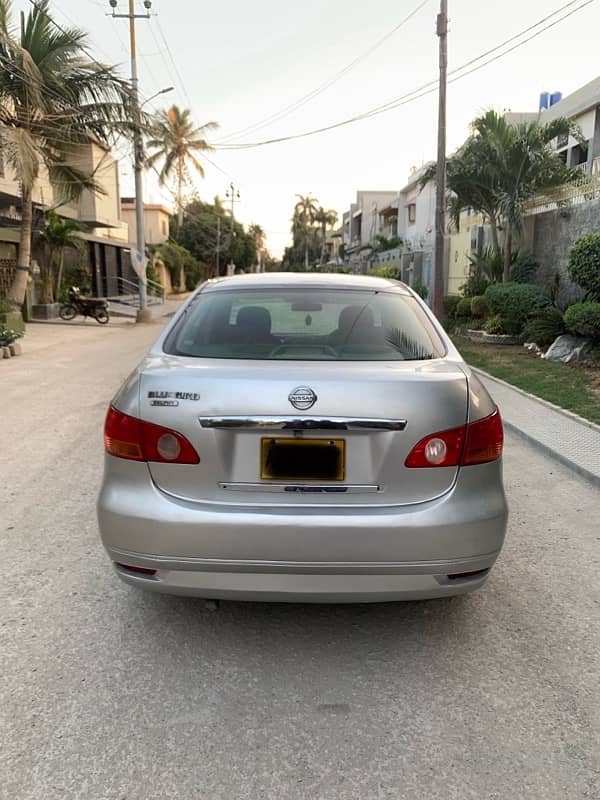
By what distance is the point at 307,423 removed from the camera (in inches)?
99.3

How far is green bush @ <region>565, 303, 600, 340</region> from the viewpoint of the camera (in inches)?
415

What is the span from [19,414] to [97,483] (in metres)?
3.15

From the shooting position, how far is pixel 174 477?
2.62m

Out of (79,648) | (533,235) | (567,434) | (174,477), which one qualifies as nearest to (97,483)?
(79,648)

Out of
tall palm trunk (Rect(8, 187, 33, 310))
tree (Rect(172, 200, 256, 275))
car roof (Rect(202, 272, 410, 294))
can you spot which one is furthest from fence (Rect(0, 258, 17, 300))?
tree (Rect(172, 200, 256, 275))

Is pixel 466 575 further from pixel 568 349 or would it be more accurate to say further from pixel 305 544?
pixel 568 349

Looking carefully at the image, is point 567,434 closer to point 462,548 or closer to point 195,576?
point 462,548

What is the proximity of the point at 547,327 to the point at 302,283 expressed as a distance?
387 inches

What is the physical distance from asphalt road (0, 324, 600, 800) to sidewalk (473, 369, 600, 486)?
1.69 meters

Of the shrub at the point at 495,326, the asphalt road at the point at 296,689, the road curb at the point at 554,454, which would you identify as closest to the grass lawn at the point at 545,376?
the shrub at the point at 495,326

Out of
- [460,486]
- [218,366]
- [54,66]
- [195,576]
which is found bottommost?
[195,576]

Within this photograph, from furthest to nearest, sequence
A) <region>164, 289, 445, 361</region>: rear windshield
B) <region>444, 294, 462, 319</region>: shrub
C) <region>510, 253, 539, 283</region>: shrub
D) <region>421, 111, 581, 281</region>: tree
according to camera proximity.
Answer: <region>444, 294, 462, 319</region>: shrub
<region>510, 253, 539, 283</region>: shrub
<region>421, 111, 581, 281</region>: tree
<region>164, 289, 445, 361</region>: rear windshield

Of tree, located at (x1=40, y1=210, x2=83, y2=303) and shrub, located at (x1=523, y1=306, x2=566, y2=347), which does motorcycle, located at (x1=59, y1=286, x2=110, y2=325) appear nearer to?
tree, located at (x1=40, y1=210, x2=83, y2=303)

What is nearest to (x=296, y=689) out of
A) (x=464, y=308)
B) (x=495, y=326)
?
(x=495, y=326)
